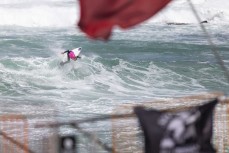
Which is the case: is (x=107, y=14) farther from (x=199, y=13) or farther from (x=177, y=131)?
(x=199, y=13)

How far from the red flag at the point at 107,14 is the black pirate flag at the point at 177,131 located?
643mm

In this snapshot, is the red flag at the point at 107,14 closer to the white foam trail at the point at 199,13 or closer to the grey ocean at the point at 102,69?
the grey ocean at the point at 102,69

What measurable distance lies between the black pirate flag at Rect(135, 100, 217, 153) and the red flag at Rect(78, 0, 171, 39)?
643mm

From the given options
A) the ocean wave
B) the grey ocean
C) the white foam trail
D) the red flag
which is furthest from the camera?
the white foam trail

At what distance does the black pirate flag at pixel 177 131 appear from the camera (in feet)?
18.2

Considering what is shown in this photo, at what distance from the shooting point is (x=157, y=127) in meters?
5.61

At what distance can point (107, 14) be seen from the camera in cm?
550

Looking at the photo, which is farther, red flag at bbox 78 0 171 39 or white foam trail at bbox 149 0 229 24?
white foam trail at bbox 149 0 229 24

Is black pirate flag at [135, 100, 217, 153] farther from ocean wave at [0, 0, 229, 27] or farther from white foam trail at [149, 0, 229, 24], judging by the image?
white foam trail at [149, 0, 229, 24]

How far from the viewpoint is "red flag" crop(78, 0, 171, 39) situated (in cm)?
548

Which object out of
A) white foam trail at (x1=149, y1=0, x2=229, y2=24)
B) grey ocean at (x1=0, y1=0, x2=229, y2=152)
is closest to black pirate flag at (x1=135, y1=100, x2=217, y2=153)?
grey ocean at (x1=0, y1=0, x2=229, y2=152)

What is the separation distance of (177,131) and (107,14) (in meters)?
0.93

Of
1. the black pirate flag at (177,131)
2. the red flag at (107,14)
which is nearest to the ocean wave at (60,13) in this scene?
the black pirate flag at (177,131)

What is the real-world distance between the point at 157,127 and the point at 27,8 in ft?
155
